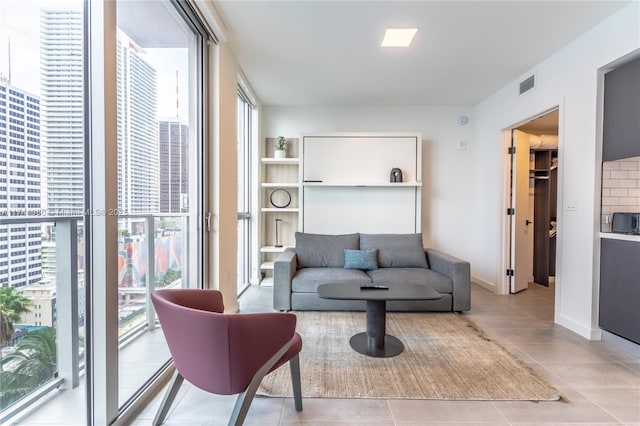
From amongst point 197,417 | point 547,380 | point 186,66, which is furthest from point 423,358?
point 186,66

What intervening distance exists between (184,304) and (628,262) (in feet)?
10.7

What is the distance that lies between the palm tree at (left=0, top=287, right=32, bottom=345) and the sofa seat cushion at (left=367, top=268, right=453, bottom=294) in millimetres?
2692

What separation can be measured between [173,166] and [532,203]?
5018mm

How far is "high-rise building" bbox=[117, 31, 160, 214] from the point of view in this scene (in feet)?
5.44

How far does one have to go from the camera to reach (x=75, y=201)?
53.0 inches

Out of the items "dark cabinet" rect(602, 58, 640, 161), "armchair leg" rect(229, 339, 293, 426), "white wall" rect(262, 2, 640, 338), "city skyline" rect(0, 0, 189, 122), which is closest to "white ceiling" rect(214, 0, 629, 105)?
"white wall" rect(262, 2, 640, 338)

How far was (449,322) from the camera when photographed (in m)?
2.95

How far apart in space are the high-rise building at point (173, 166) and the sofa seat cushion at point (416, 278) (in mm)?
2086

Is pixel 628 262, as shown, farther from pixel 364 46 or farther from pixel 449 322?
pixel 364 46

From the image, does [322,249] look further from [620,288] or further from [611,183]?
[611,183]

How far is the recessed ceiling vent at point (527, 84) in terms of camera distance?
10.8 ft

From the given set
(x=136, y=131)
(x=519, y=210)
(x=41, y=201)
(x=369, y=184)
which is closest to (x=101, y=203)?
(x=41, y=201)

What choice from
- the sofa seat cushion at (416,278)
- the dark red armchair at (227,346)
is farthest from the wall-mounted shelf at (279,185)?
the dark red armchair at (227,346)

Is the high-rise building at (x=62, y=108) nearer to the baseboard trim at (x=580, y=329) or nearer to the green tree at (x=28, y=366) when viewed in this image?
the green tree at (x=28, y=366)
